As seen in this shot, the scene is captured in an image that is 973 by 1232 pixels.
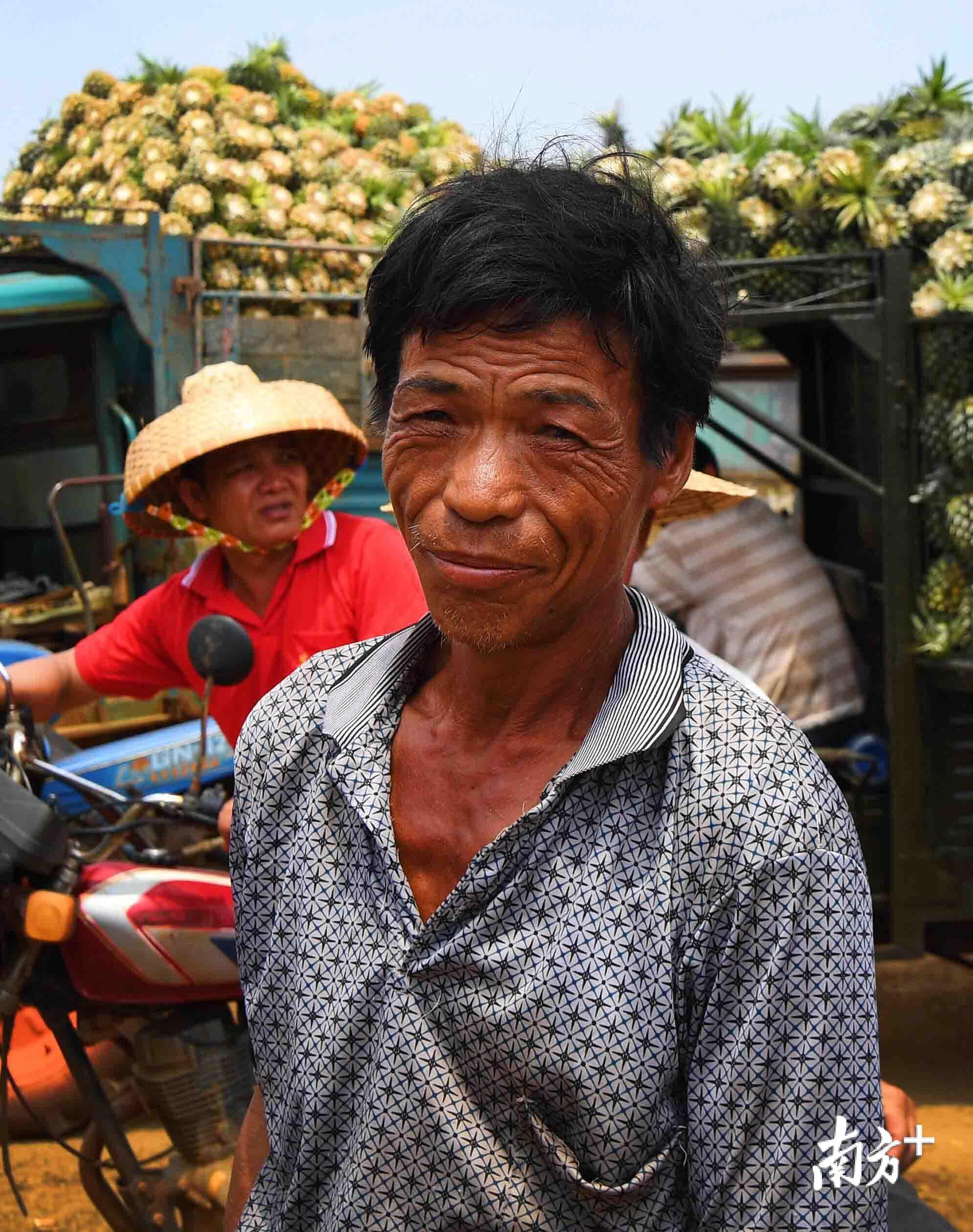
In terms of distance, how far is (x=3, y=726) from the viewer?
2881 mm

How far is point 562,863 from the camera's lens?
1122mm

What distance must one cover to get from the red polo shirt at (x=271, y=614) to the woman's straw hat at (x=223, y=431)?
197 millimetres

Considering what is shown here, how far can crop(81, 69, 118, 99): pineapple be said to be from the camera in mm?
9312

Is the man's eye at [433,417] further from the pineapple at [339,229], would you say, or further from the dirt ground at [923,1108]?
the pineapple at [339,229]

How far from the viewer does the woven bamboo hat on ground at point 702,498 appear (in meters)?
2.77

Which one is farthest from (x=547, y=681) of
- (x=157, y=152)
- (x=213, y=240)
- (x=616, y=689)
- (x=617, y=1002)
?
(x=157, y=152)

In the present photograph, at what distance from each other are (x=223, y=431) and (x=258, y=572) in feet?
1.03

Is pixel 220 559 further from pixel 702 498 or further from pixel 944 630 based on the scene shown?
pixel 944 630

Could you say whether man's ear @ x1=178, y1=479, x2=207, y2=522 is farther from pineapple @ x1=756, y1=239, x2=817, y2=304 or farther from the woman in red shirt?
pineapple @ x1=756, y1=239, x2=817, y2=304

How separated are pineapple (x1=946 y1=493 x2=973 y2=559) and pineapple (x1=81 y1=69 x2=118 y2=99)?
24.5 ft

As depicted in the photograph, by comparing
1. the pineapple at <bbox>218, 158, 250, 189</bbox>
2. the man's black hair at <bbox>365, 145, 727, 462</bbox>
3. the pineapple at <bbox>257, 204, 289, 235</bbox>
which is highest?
the pineapple at <bbox>218, 158, 250, 189</bbox>

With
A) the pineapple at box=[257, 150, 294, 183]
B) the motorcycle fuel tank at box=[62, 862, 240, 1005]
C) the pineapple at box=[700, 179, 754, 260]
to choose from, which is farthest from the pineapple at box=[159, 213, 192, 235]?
the motorcycle fuel tank at box=[62, 862, 240, 1005]

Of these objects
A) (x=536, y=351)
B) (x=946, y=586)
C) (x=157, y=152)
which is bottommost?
(x=946, y=586)

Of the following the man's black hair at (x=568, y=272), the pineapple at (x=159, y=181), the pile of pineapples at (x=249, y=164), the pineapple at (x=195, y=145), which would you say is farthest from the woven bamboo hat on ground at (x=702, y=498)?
the pineapple at (x=195, y=145)
